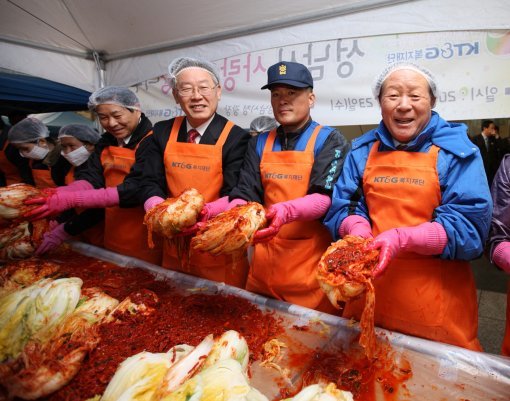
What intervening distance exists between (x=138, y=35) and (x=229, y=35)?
1453mm

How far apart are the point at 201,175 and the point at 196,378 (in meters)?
1.85

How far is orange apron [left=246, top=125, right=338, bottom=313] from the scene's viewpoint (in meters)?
2.56

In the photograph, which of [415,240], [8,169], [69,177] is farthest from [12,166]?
[415,240]

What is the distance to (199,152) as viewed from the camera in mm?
2875

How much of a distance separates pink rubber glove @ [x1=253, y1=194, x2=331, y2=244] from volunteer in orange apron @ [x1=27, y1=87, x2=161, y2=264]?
152cm

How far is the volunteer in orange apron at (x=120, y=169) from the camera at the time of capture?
10.3 feet

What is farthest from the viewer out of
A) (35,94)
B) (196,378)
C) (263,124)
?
(35,94)

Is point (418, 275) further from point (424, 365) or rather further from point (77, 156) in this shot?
point (77, 156)

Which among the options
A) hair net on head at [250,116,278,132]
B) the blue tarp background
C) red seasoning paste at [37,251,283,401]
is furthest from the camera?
the blue tarp background

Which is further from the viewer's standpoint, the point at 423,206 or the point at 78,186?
the point at 78,186

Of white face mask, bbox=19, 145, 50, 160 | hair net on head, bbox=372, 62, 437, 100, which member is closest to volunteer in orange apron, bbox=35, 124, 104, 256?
white face mask, bbox=19, 145, 50, 160

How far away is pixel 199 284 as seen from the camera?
2.55m

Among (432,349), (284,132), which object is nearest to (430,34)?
(284,132)

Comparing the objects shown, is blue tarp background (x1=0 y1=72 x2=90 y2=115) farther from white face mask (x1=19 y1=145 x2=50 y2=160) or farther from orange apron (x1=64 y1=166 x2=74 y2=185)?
orange apron (x1=64 y1=166 x2=74 y2=185)
